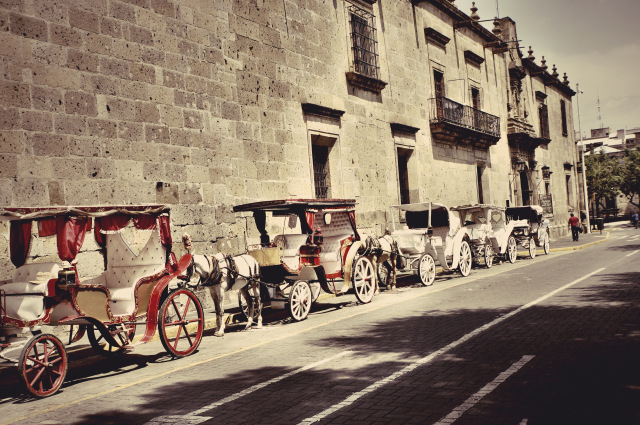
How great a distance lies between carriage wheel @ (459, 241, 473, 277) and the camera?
651 inches

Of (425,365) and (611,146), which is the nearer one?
(425,365)

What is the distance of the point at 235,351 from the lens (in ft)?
26.8

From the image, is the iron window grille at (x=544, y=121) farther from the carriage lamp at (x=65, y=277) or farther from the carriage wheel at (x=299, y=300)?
the carriage lamp at (x=65, y=277)

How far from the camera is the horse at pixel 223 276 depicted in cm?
909

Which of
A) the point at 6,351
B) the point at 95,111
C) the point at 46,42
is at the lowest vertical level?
the point at 6,351

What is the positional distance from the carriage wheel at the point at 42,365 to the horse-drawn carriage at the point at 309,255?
13.4 ft

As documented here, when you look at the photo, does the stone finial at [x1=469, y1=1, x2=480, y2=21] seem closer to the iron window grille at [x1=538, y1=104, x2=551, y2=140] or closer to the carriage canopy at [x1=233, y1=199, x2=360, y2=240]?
the iron window grille at [x1=538, y1=104, x2=551, y2=140]

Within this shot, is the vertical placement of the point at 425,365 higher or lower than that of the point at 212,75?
lower

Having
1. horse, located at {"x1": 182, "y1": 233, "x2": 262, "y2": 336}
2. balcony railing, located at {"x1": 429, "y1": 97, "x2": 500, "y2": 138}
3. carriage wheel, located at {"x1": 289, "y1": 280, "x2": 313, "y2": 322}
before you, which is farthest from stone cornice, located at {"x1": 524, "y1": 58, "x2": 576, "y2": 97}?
horse, located at {"x1": 182, "y1": 233, "x2": 262, "y2": 336}

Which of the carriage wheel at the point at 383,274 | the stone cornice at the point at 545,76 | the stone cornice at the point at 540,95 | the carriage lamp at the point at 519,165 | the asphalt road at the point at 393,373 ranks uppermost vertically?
the stone cornice at the point at 545,76

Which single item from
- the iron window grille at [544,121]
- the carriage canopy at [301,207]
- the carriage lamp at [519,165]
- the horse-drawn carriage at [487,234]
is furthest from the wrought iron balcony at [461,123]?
the carriage canopy at [301,207]

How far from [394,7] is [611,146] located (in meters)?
79.4

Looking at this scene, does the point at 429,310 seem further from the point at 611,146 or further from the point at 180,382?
the point at 611,146

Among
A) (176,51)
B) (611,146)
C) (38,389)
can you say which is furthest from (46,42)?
(611,146)
